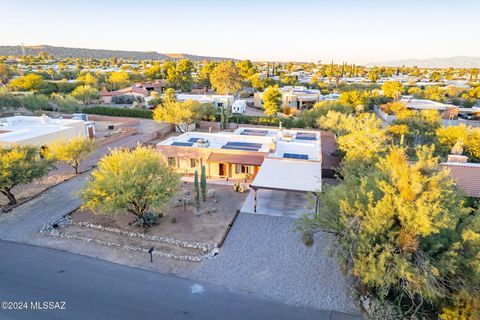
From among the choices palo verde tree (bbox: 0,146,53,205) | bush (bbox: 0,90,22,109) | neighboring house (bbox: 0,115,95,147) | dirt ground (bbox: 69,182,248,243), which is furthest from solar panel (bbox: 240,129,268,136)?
bush (bbox: 0,90,22,109)

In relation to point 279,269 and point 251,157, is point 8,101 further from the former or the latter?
point 279,269

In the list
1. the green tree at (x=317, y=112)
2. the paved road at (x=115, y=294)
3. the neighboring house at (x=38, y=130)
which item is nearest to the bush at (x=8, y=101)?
the neighboring house at (x=38, y=130)

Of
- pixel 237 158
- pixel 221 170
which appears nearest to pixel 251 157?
pixel 237 158

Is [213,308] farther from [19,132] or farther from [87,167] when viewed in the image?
[19,132]

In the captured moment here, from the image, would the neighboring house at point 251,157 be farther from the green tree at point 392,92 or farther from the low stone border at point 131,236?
the green tree at point 392,92

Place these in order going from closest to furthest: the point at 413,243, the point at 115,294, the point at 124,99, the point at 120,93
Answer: the point at 413,243
the point at 115,294
the point at 124,99
the point at 120,93
